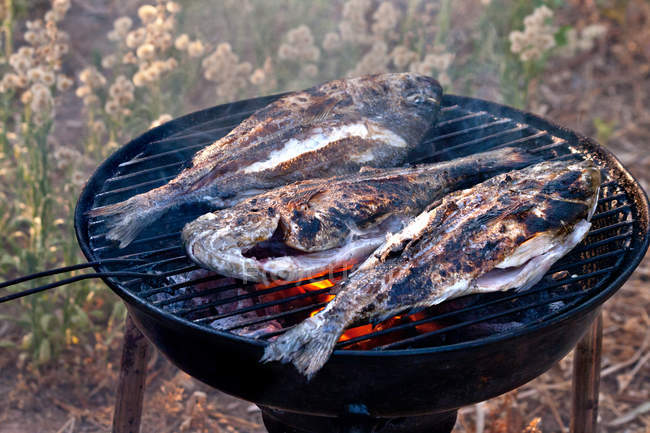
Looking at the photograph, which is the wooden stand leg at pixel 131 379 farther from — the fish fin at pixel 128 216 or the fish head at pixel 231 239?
the fish head at pixel 231 239

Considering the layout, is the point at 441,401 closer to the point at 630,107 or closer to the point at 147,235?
the point at 147,235

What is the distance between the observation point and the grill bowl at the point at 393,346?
1848 millimetres

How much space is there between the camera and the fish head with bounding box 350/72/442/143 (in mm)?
3039

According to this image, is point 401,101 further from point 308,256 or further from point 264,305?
point 264,305

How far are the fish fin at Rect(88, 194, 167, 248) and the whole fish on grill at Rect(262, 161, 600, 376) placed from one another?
827 millimetres

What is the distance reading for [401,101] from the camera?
10.4 feet

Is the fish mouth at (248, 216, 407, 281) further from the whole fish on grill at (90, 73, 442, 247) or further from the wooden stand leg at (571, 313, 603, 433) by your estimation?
the wooden stand leg at (571, 313, 603, 433)

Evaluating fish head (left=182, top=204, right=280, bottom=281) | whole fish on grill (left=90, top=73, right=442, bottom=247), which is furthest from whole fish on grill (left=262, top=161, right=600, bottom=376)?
whole fish on grill (left=90, top=73, right=442, bottom=247)

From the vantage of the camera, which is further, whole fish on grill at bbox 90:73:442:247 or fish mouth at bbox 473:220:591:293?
whole fish on grill at bbox 90:73:442:247

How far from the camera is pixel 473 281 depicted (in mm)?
2119

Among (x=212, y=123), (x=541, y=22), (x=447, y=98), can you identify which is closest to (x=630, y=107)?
(x=541, y=22)

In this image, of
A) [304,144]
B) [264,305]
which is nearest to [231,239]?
[264,305]

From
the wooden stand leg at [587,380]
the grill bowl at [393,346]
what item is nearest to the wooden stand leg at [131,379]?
the grill bowl at [393,346]

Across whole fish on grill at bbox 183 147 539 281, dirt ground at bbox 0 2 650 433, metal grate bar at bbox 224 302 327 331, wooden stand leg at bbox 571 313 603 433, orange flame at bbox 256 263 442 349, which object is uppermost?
whole fish on grill at bbox 183 147 539 281
